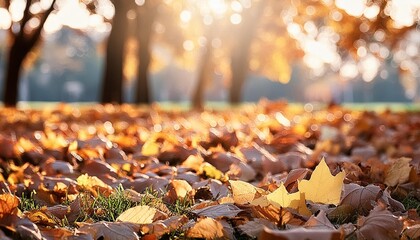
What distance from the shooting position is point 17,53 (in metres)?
18.2

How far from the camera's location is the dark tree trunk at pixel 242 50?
26.6 metres

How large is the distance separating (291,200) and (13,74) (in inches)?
689

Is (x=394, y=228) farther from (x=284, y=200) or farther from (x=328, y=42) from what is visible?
(x=328, y=42)

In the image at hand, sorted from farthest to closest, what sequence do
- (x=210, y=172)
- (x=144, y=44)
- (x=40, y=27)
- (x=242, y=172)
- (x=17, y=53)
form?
(x=144, y=44)
(x=17, y=53)
(x=40, y=27)
(x=242, y=172)
(x=210, y=172)

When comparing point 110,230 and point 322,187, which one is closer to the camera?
point 110,230

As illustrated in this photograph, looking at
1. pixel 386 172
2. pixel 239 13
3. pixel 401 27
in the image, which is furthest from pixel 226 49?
pixel 386 172

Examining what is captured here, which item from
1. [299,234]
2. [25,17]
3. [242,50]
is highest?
[299,234]

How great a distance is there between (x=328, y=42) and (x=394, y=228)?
1295 inches

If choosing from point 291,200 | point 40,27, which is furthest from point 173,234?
point 40,27

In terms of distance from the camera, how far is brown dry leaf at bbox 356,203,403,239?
7.36 ft

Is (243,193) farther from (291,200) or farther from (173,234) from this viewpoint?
(173,234)

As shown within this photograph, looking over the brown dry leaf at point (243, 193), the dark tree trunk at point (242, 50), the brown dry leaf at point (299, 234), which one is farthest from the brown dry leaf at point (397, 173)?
the dark tree trunk at point (242, 50)

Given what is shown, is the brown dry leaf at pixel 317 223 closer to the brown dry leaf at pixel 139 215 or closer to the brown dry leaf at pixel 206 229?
the brown dry leaf at pixel 206 229

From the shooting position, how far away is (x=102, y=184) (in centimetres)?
313
